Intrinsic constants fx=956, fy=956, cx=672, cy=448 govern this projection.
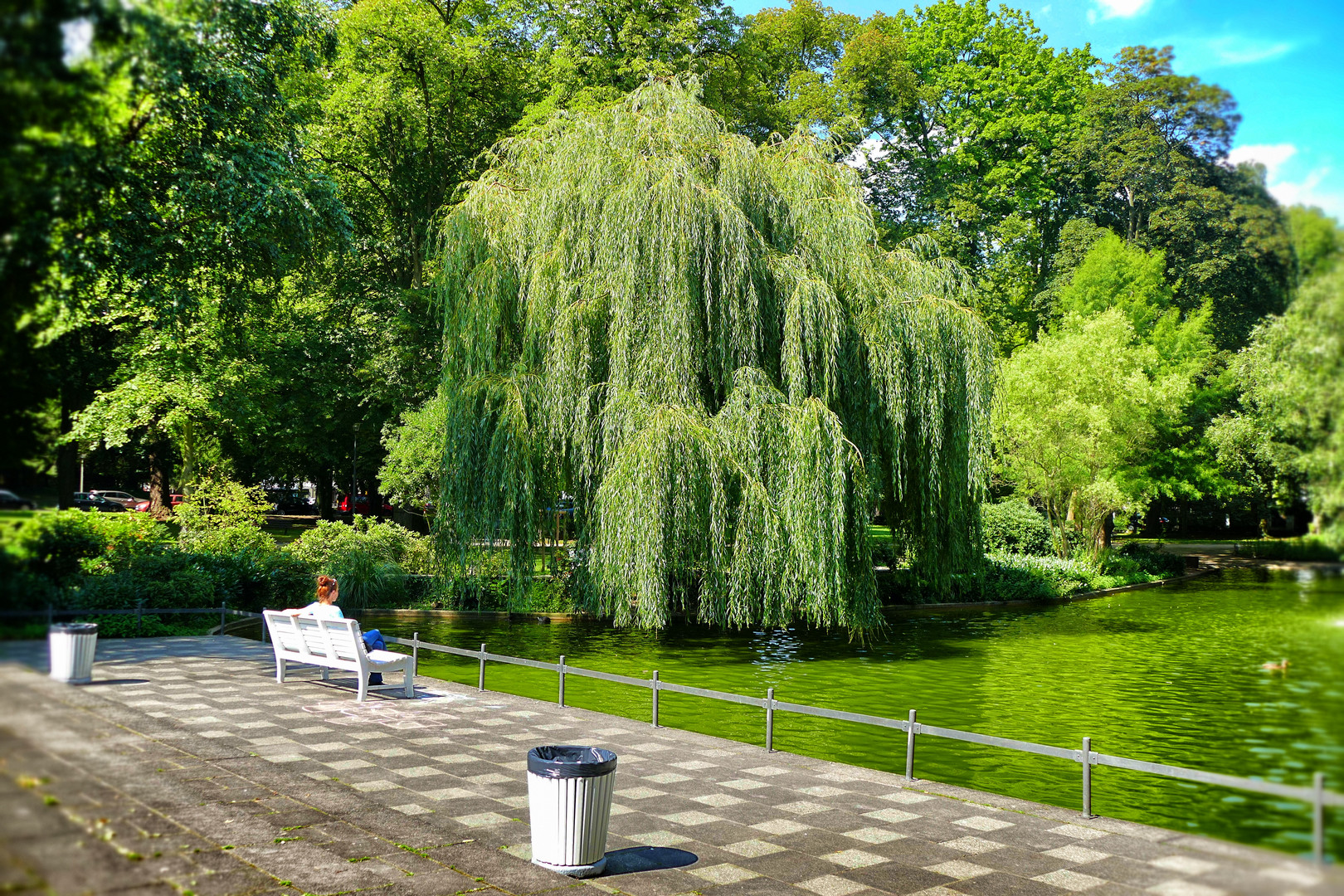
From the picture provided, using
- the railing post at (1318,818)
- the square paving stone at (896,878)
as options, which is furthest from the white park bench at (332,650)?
the railing post at (1318,818)

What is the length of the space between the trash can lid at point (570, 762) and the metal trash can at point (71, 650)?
9.42 ft

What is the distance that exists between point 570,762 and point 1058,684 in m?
12.7

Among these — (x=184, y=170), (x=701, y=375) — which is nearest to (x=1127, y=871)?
(x=184, y=170)

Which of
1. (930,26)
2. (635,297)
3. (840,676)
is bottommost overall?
(840,676)

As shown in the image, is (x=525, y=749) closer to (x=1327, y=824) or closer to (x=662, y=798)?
(x=662, y=798)

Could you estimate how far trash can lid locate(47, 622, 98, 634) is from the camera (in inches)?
112

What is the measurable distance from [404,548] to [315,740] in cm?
1893

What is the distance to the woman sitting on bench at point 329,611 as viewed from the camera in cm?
1238

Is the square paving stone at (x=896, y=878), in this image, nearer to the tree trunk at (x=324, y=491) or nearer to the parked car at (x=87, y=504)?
the parked car at (x=87, y=504)

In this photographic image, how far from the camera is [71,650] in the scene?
320cm

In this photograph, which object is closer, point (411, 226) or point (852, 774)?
point (852, 774)

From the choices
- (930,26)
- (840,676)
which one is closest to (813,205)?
(840,676)

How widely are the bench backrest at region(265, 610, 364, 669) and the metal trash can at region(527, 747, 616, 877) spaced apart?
6.35m

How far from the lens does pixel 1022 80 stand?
2123 centimetres
